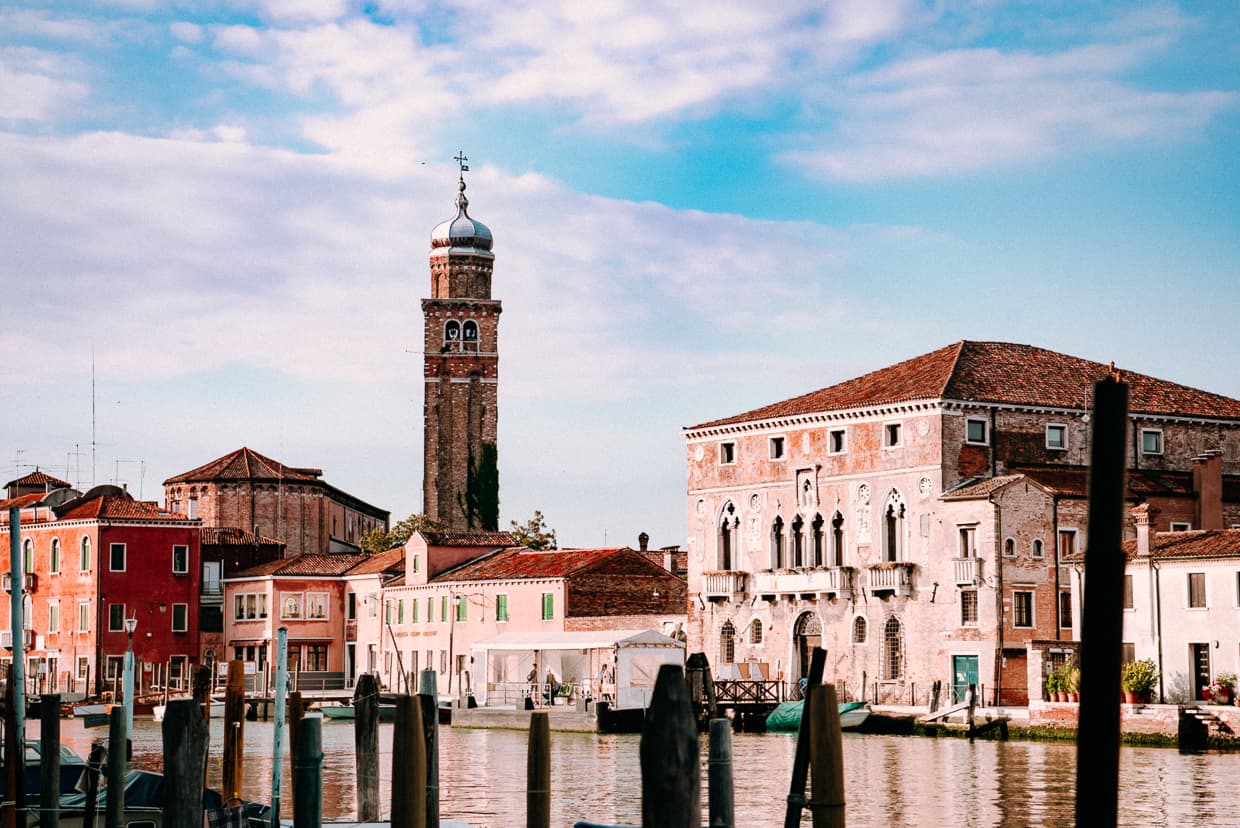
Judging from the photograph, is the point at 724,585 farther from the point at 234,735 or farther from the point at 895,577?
the point at 234,735

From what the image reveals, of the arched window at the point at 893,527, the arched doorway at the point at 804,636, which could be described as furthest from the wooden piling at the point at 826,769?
the arched doorway at the point at 804,636

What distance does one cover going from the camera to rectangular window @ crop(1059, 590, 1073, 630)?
149ft

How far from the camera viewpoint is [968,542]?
152 ft

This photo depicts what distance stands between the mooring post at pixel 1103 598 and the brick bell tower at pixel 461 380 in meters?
78.4

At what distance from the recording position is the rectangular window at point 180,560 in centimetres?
6594

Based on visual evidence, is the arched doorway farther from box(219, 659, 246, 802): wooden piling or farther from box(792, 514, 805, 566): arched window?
box(219, 659, 246, 802): wooden piling

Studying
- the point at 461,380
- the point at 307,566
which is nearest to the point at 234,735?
the point at 307,566

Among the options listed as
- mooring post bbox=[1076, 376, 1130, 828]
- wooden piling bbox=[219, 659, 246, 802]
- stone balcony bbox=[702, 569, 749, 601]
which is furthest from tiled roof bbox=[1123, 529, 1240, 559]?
mooring post bbox=[1076, 376, 1130, 828]

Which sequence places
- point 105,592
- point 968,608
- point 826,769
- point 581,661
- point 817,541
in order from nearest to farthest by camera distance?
1. point 826,769
2. point 968,608
3. point 817,541
4. point 581,661
5. point 105,592

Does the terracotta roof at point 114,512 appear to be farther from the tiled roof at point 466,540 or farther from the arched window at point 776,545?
→ the arched window at point 776,545

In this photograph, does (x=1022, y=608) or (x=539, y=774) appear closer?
(x=539, y=774)

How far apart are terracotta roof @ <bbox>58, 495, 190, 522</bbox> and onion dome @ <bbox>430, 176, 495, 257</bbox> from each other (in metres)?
26.2

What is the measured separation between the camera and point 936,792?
1073 inches

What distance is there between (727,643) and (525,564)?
340 inches
